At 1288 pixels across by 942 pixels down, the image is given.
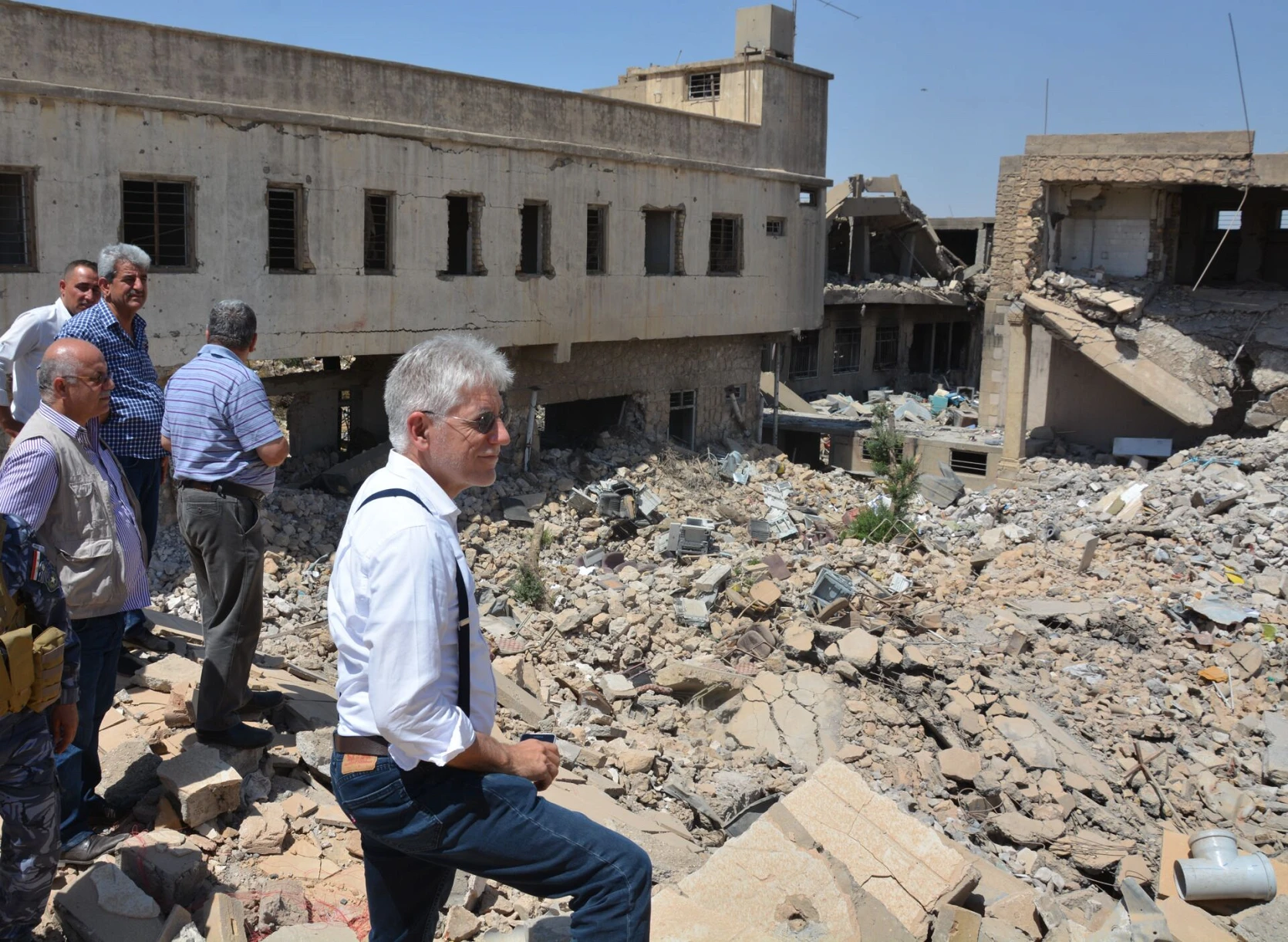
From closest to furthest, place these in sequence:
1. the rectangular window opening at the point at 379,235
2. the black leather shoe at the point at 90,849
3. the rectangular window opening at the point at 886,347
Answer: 1. the black leather shoe at the point at 90,849
2. the rectangular window opening at the point at 379,235
3. the rectangular window opening at the point at 886,347

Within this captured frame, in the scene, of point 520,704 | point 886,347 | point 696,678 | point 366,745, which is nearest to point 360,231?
point 696,678

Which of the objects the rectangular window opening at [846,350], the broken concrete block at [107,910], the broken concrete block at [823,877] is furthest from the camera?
the rectangular window opening at [846,350]

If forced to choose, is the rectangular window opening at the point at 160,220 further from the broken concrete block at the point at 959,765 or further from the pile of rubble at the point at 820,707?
the broken concrete block at the point at 959,765

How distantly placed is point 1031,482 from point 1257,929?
41.5ft

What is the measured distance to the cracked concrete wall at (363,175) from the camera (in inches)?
420

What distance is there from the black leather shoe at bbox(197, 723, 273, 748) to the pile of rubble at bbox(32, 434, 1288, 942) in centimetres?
6

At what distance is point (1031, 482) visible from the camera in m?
17.7

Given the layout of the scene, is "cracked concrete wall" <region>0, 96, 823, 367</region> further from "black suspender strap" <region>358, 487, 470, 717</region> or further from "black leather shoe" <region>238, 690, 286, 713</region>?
"black suspender strap" <region>358, 487, 470, 717</region>

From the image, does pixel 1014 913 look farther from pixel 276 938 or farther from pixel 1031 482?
pixel 1031 482

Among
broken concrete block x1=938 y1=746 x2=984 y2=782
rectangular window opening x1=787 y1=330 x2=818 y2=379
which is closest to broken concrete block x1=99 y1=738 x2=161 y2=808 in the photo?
broken concrete block x1=938 y1=746 x2=984 y2=782

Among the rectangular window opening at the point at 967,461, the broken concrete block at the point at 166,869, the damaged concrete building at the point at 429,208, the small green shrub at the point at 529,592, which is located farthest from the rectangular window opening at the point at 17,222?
the rectangular window opening at the point at 967,461

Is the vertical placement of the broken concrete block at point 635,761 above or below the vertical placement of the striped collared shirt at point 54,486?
below

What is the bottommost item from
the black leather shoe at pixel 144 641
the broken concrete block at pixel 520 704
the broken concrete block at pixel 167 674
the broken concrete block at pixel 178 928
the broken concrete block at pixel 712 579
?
the broken concrete block at pixel 712 579

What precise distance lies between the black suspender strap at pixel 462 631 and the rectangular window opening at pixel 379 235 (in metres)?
11.6
